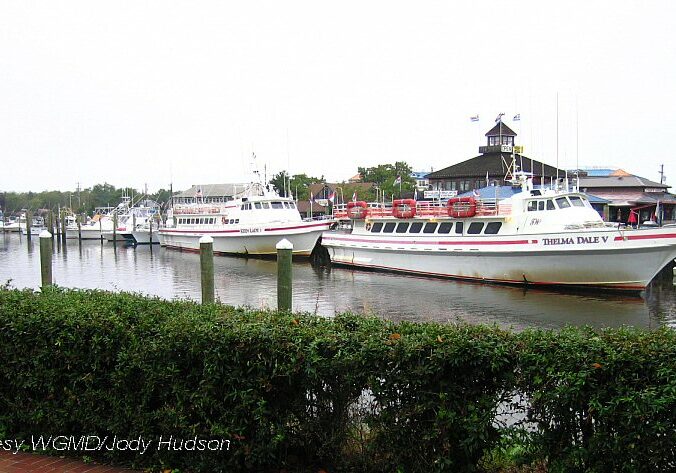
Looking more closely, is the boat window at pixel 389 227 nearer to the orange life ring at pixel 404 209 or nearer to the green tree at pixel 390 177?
the orange life ring at pixel 404 209

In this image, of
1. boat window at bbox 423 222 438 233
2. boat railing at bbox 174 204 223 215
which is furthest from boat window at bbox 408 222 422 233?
boat railing at bbox 174 204 223 215

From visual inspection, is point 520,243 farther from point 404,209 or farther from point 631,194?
point 631,194

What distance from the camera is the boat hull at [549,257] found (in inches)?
940

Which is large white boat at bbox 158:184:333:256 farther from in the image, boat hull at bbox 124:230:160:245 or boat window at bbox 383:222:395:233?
boat hull at bbox 124:230:160:245

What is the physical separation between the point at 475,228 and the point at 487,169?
32.4m

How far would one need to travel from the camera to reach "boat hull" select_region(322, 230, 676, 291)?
940 inches

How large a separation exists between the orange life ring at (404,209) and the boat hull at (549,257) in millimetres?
1395

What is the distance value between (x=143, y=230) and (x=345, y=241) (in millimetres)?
35964

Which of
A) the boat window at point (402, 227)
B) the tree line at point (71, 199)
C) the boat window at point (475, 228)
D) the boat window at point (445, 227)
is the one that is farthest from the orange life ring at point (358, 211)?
the tree line at point (71, 199)

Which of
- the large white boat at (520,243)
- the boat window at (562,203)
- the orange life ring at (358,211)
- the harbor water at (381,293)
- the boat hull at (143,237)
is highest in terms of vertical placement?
the boat window at (562,203)

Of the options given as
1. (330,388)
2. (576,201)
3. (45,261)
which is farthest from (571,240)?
(330,388)

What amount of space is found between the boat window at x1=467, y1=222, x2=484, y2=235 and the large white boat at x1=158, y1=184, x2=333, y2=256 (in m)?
12.5

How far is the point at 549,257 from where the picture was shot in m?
25.6

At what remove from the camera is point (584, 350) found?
393 centimetres
